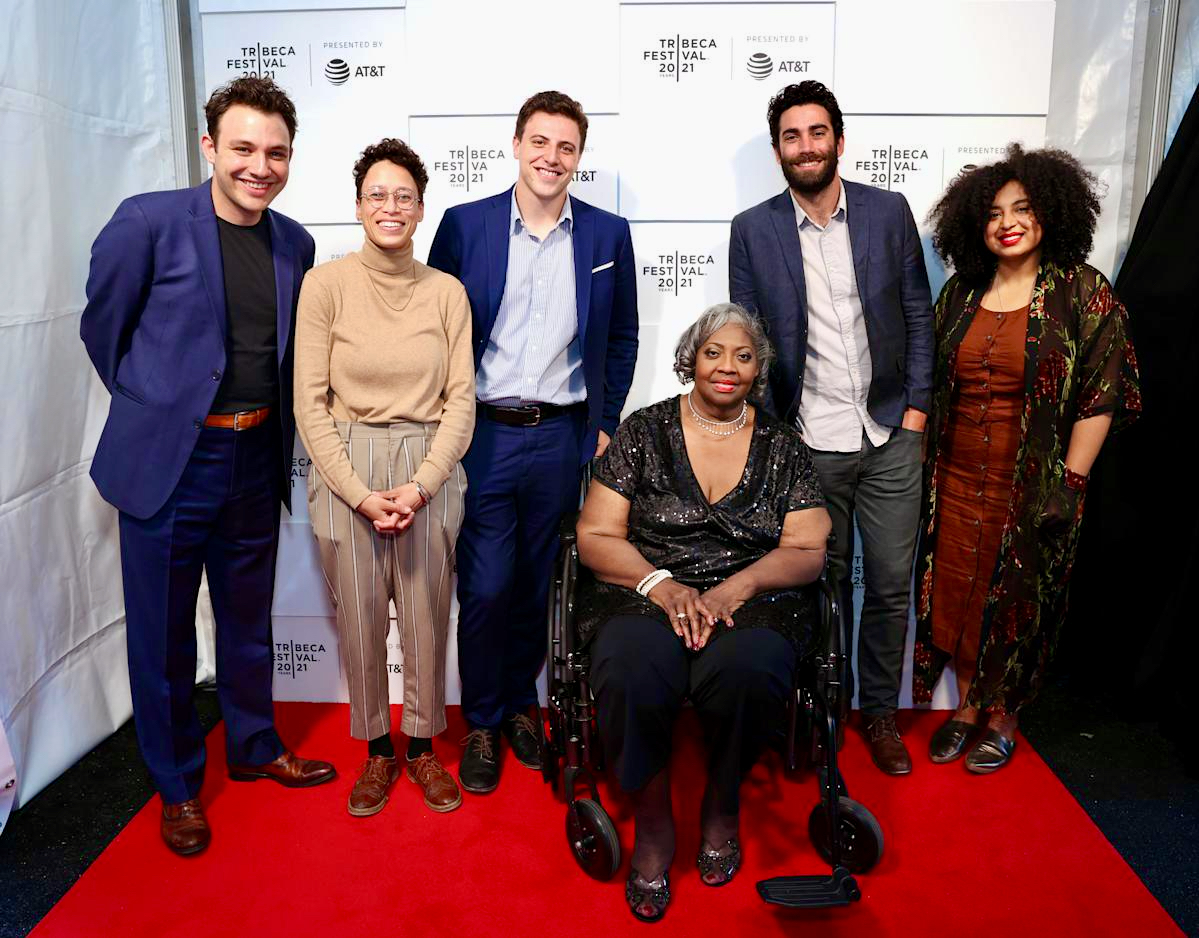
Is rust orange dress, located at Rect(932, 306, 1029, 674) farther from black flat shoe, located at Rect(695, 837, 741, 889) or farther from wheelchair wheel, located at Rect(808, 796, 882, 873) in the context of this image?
black flat shoe, located at Rect(695, 837, 741, 889)

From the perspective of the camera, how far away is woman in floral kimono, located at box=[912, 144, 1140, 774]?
2836mm

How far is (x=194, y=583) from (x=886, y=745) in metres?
2.16

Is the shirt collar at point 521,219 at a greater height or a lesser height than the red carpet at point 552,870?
greater

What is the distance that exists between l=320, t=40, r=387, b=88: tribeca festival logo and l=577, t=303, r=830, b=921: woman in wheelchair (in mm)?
1511

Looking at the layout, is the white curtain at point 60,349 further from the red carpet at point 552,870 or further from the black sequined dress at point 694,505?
the black sequined dress at point 694,505

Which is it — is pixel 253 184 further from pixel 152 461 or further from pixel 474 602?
pixel 474 602

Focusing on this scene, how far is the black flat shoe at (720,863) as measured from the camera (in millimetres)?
2502

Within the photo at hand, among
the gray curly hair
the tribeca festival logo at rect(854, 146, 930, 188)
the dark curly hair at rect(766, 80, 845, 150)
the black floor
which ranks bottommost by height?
the black floor

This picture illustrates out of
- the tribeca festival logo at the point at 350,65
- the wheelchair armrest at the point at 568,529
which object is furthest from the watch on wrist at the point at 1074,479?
the tribeca festival logo at the point at 350,65

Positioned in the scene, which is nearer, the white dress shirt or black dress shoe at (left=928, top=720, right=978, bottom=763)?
the white dress shirt

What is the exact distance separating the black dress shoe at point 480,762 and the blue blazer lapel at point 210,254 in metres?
1.42

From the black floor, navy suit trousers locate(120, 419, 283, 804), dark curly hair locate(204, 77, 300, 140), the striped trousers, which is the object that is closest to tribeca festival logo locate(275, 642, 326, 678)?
the black floor

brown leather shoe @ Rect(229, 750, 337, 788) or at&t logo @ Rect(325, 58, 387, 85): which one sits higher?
at&t logo @ Rect(325, 58, 387, 85)

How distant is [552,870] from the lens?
2.60 m
